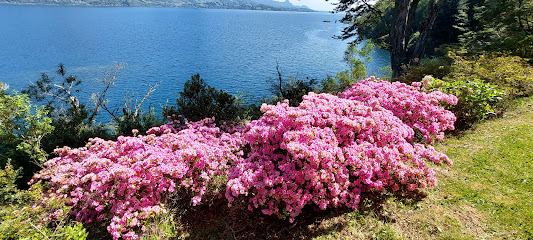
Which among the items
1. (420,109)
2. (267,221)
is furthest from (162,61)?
(420,109)

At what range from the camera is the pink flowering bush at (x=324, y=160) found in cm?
425

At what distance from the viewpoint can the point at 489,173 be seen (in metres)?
5.61

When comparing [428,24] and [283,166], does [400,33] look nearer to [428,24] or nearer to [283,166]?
[428,24]

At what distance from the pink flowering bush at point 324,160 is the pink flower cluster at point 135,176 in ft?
2.93

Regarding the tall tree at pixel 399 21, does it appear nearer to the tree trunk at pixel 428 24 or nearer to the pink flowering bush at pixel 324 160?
the tree trunk at pixel 428 24

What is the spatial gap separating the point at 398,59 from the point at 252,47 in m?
34.2

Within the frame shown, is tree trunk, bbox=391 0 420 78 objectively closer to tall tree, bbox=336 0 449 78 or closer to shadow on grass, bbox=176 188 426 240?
tall tree, bbox=336 0 449 78

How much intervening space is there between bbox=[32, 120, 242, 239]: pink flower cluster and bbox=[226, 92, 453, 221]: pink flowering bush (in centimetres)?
89

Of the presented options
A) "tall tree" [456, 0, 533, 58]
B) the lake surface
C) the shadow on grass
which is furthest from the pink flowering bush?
"tall tree" [456, 0, 533, 58]

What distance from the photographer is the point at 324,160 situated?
13.8ft

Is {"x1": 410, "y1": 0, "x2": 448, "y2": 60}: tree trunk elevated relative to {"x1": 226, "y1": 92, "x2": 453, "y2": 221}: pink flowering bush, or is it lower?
elevated

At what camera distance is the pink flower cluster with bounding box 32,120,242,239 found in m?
4.65

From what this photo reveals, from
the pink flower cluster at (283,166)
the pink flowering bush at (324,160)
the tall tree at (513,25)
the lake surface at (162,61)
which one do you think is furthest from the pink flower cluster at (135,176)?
the tall tree at (513,25)

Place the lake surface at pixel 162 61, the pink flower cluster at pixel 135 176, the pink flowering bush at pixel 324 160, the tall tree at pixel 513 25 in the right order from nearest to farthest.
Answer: the pink flowering bush at pixel 324 160 → the pink flower cluster at pixel 135 176 → the tall tree at pixel 513 25 → the lake surface at pixel 162 61
